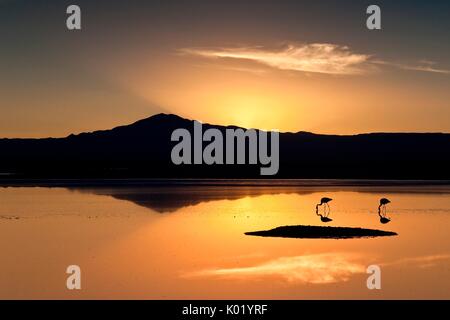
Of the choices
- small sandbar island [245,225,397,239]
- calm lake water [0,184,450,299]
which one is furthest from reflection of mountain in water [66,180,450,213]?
small sandbar island [245,225,397,239]

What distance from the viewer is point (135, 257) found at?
95.4ft

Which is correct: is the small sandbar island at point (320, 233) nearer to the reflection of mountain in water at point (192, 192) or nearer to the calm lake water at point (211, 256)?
the calm lake water at point (211, 256)

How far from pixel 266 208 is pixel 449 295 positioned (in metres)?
33.7

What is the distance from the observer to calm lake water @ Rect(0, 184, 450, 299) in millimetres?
22234

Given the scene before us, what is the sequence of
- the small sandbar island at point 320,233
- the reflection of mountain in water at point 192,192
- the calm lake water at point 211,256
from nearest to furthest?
the calm lake water at point 211,256
the small sandbar island at point 320,233
the reflection of mountain in water at point 192,192

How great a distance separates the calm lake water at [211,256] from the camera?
22.2m

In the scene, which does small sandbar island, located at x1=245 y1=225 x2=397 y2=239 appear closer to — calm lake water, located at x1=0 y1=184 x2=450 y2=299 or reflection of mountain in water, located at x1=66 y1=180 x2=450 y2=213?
calm lake water, located at x1=0 y1=184 x2=450 y2=299

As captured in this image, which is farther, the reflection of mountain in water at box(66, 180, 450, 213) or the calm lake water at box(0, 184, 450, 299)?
the reflection of mountain in water at box(66, 180, 450, 213)

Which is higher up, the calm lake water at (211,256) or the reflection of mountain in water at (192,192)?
the reflection of mountain in water at (192,192)

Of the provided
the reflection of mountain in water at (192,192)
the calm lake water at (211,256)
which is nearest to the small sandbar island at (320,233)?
the calm lake water at (211,256)

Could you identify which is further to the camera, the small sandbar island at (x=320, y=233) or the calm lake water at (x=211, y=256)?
the small sandbar island at (x=320, y=233)

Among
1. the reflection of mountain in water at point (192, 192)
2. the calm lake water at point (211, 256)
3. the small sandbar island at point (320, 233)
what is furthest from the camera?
the reflection of mountain in water at point (192, 192)

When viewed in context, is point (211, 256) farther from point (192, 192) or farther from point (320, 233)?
point (192, 192)
